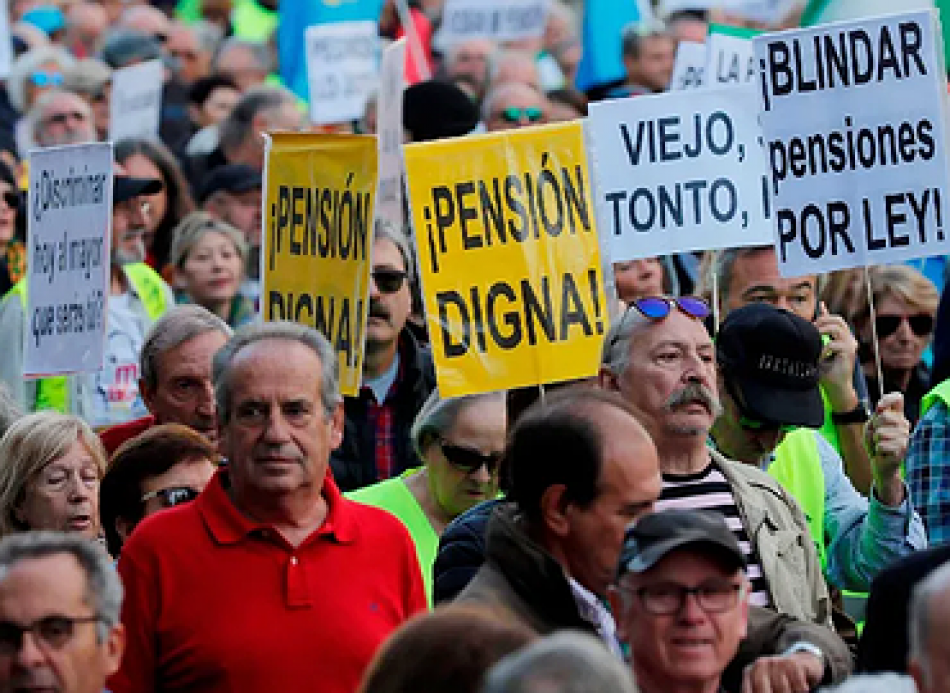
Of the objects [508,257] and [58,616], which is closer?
[58,616]

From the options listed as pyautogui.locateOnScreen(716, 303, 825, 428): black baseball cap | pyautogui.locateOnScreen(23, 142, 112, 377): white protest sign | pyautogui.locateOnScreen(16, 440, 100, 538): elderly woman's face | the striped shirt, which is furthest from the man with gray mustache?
pyautogui.locateOnScreen(23, 142, 112, 377): white protest sign

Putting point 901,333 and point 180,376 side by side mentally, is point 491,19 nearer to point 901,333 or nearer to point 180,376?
point 901,333

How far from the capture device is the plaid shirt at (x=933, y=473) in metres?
8.13

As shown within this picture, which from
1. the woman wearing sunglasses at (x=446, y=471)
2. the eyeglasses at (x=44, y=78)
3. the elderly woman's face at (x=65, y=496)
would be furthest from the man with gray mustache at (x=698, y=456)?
the eyeglasses at (x=44, y=78)

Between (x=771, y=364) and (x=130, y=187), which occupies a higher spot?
(x=130, y=187)

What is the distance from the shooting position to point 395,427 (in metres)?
9.52

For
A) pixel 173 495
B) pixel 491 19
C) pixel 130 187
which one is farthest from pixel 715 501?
pixel 491 19

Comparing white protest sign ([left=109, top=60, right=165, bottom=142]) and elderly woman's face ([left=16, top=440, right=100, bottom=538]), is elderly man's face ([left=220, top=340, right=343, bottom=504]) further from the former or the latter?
white protest sign ([left=109, top=60, right=165, bottom=142])

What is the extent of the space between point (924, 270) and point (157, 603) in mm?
7239

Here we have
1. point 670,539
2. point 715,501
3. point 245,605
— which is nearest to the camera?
point 670,539

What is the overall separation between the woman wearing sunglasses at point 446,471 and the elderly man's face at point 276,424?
4.65 feet

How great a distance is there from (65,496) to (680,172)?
9.99 feet

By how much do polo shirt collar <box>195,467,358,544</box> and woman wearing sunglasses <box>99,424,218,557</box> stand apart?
2.73 ft

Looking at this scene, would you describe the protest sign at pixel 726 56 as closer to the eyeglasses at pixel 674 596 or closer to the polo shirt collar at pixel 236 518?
the polo shirt collar at pixel 236 518
